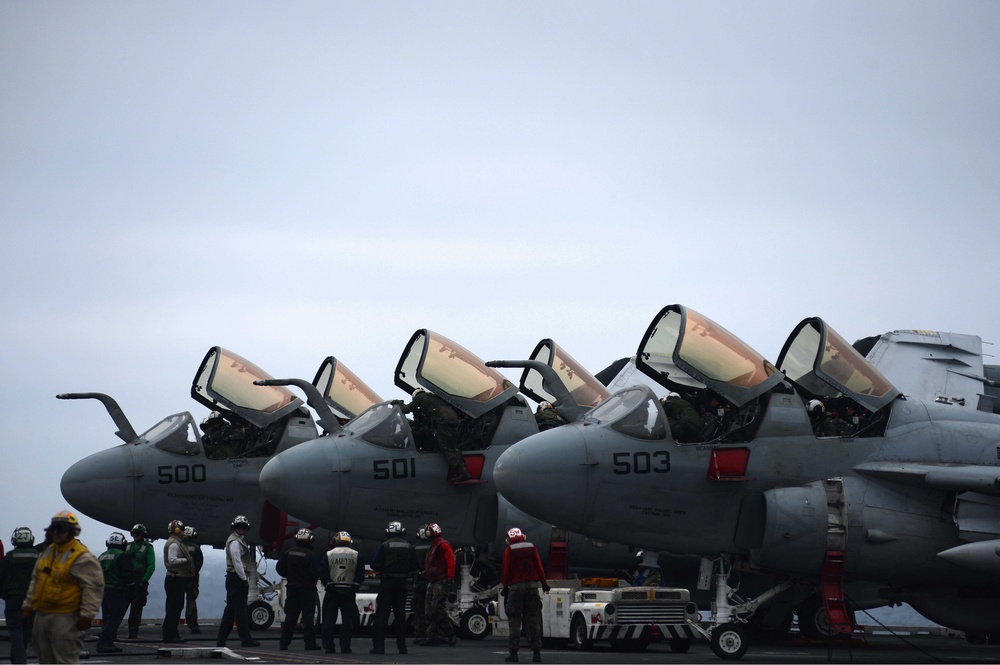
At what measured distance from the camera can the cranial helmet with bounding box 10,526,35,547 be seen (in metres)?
13.0

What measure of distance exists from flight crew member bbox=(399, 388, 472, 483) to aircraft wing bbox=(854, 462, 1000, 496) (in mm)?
6119

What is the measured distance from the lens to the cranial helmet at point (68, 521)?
372 inches

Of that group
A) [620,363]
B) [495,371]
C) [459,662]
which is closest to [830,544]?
[459,662]

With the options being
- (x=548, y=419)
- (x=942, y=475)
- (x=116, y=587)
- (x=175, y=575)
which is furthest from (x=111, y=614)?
(x=942, y=475)

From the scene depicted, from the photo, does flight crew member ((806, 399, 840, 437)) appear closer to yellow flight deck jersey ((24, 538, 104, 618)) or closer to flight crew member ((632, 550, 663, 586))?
flight crew member ((632, 550, 663, 586))


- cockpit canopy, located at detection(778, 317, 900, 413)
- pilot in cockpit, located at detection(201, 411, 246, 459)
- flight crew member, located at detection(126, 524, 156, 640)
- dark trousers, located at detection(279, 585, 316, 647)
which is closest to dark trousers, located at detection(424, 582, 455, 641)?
dark trousers, located at detection(279, 585, 316, 647)

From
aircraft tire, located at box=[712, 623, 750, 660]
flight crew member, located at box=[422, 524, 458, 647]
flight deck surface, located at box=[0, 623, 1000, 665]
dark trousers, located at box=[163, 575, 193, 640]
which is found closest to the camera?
flight deck surface, located at box=[0, 623, 1000, 665]

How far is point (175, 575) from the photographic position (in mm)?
16859

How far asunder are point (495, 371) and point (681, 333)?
15.1 feet

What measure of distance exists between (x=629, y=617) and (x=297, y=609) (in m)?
4.34

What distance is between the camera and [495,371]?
1989 cm

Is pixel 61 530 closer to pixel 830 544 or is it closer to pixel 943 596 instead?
pixel 830 544

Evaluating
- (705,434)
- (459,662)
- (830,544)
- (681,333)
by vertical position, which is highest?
(681,333)

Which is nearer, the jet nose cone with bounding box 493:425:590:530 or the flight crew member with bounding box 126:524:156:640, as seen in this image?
the jet nose cone with bounding box 493:425:590:530
